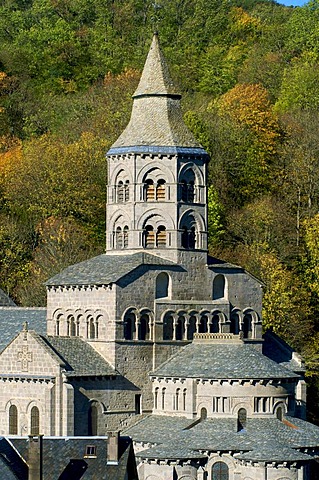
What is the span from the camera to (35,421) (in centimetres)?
8544

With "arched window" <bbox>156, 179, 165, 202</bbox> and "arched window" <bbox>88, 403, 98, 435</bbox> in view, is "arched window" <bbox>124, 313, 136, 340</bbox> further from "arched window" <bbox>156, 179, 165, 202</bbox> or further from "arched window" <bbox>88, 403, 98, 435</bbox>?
"arched window" <bbox>156, 179, 165, 202</bbox>

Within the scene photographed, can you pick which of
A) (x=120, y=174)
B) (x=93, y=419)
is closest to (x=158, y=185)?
(x=120, y=174)

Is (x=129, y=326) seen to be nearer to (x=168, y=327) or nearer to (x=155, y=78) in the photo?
(x=168, y=327)

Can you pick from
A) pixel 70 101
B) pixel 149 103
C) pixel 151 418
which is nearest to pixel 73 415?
pixel 151 418

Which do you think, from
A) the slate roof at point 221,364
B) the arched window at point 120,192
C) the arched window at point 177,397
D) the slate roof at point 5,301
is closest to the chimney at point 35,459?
the slate roof at point 221,364

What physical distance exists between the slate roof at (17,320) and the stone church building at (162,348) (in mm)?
1806

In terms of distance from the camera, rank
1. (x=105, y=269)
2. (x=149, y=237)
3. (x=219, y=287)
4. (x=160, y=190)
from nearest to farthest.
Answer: (x=105, y=269)
(x=149, y=237)
(x=160, y=190)
(x=219, y=287)

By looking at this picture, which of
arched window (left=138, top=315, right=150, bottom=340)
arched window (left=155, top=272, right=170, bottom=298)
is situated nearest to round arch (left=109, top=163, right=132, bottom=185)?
arched window (left=155, top=272, right=170, bottom=298)

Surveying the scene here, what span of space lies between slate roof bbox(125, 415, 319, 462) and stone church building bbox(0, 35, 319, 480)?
7cm

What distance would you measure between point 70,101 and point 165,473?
6932 centimetres

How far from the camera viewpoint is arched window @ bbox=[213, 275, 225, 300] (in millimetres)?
91375

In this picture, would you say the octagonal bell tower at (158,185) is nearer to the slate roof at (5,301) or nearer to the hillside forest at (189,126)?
the hillside forest at (189,126)

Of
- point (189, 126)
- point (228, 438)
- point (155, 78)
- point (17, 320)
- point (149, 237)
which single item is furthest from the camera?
point (189, 126)

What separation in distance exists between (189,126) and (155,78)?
28851 millimetres
